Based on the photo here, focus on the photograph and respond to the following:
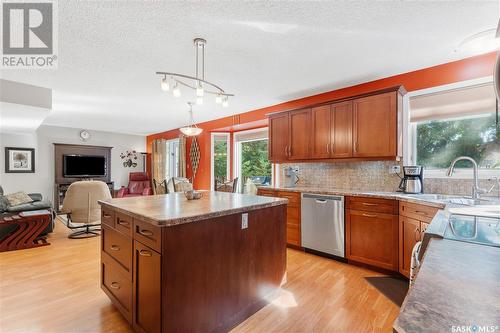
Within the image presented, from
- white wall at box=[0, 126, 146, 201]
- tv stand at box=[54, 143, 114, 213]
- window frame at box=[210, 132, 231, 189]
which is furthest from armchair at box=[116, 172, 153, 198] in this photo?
window frame at box=[210, 132, 231, 189]

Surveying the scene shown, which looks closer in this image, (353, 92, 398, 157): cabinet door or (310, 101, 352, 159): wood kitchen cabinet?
(353, 92, 398, 157): cabinet door

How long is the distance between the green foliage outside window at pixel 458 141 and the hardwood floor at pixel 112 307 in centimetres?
158

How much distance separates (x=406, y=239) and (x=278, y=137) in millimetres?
2272

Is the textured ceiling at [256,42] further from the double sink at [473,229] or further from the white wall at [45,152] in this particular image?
the white wall at [45,152]

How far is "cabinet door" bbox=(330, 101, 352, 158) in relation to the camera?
3201 mm

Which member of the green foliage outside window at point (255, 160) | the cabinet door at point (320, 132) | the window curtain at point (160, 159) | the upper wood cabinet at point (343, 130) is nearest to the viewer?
the upper wood cabinet at point (343, 130)

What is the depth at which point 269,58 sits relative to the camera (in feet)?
8.73

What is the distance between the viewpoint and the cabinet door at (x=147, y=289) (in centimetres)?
144

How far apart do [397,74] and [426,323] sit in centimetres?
338

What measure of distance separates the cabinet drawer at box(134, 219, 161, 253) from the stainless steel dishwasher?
2297 millimetres

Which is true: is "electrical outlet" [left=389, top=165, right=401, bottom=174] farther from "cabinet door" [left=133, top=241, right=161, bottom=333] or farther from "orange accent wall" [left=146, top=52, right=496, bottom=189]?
"cabinet door" [left=133, top=241, right=161, bottom=333]

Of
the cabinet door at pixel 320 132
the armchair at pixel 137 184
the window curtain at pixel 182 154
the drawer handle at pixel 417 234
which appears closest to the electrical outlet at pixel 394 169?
the cabinet door at pixel 320 132

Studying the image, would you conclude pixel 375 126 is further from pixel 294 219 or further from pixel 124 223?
pixel 124 223

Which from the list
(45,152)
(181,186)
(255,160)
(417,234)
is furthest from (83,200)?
(417,234)
